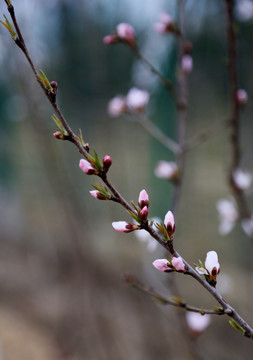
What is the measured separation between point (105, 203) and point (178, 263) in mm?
4203

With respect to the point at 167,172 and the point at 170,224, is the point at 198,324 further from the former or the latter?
the point at 170,224

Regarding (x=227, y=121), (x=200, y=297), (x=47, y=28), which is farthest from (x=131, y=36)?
(x=200, y=297)

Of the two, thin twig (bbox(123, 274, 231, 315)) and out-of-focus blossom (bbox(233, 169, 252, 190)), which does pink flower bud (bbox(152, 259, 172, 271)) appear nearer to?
thin twig (bbox(123, 274, 231, 315))

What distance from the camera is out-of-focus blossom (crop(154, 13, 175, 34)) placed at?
1.00 metres

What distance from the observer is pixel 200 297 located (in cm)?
395

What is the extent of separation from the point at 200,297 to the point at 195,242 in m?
0.95

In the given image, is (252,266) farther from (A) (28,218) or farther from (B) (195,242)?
(A) (28,218)

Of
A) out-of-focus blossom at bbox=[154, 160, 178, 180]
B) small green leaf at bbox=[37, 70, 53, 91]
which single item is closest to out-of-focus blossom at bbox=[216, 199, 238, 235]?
out-of-focus blossom at bbox=[154, 160, 178, 180]

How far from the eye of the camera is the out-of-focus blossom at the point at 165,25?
3.27 ft

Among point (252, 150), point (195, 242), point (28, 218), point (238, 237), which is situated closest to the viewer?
point (252, 150)

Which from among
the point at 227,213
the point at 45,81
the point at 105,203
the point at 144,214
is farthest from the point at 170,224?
the point at 105,203

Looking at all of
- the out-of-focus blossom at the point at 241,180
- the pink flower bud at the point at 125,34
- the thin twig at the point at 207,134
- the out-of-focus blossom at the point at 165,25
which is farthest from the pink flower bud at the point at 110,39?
the out-of-focus blossom at the point at 241,180

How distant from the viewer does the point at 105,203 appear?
183 inches

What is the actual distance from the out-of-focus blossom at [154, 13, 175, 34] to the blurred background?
0.28 m
